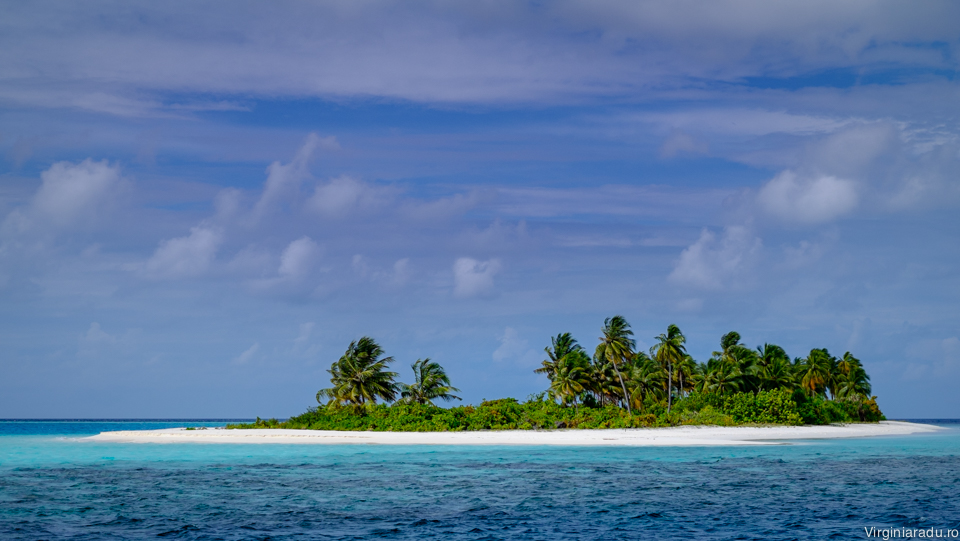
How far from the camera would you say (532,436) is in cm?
5622

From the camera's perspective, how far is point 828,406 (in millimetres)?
77938

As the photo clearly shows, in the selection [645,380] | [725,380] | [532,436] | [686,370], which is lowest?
[532,436]

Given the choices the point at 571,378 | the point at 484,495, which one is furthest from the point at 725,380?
the point at 484,495

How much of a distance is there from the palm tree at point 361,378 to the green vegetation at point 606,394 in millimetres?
93

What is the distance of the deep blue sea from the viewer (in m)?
20.5

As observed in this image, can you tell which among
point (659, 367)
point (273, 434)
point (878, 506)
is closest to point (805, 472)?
point (878, 506)

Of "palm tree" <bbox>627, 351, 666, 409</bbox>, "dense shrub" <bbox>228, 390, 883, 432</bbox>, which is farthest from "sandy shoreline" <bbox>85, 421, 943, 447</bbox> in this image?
"palm tree" <bbox>627, 351, 666, 409</bbox>

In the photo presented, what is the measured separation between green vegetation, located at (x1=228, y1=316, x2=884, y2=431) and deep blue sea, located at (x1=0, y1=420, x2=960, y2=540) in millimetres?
19422

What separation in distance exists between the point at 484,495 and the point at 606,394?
51108mm

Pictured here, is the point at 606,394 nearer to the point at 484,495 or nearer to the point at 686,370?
the point at 686,370

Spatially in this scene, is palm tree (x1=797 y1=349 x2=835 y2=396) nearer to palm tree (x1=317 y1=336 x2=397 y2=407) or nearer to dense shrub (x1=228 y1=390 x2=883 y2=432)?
dense shrub (x1=228 y1=390 x2=883 y2=432)

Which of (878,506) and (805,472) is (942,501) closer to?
(878,506)

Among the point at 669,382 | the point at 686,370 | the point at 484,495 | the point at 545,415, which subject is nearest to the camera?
the point at 484,495

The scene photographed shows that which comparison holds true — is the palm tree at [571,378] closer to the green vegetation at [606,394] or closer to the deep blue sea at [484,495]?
the green vegetation at [606,394]
